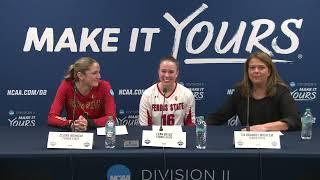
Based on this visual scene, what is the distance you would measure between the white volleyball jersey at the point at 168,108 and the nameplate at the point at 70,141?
2.91ft

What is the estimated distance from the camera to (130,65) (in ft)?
12.8

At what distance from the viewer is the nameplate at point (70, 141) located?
2.52 metres

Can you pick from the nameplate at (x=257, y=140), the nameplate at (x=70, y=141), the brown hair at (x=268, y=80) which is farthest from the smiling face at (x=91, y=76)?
the nameplate at (x=257, y=140)

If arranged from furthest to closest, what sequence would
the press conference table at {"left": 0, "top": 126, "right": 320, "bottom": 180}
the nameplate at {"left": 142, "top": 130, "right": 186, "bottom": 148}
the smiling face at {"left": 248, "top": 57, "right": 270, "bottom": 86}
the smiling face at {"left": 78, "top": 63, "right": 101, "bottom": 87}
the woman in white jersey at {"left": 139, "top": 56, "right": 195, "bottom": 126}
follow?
the woman in white jersey at {"left": 139, "top": 56, "right": 195, "bottom": 126} < the smiling face at {"left": 78, "top": 63, "right": 101, "bottom": 87} < the smiling face at {"left": 248, "top": 57, "right": 270, "bottom": 86} < the nameplate at {"left": 142, "top": 130, "right": 186, "bottom": 148} < the press conference table at {"left": 0, "top": 126, "right": 320, "bottom": 180}

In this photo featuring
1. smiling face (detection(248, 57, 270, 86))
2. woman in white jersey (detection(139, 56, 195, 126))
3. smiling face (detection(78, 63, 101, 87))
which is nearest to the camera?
smiling face (detection(248, 57, 270, 86))

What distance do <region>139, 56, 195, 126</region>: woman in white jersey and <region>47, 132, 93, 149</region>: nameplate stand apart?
0.88 metres

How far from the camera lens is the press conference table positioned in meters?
2.44

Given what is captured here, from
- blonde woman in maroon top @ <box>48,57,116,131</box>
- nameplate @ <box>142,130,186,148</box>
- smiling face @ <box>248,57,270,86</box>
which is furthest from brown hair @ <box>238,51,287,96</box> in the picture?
blonde woman in maroon top @ <box>48,57,116,131</box>

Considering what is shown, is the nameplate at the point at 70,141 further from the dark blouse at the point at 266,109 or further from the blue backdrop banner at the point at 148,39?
the blue backdrop banner at the point at 148,39

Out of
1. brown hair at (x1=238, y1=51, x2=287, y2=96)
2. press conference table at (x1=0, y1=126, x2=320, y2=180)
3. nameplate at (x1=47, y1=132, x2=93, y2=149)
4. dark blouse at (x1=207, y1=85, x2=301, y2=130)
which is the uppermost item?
brown hair at (x1=238, y1=51, x2=287, y2=96)

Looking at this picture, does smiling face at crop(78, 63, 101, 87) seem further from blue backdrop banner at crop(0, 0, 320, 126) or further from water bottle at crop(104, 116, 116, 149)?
water bottle at crop(104, 116, 116, 149)

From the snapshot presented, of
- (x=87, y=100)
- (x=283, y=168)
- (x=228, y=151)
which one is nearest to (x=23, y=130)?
(x=87, y=100)

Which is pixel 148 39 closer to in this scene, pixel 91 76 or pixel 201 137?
pixel 91 76

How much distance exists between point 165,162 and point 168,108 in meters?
0.97
